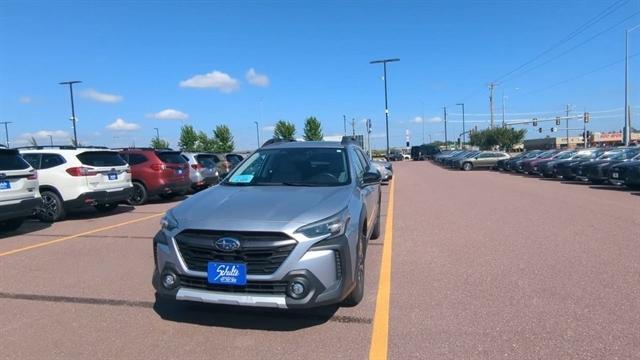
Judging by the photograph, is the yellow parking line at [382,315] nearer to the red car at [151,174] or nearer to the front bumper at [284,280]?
the front bumper at [284,280]

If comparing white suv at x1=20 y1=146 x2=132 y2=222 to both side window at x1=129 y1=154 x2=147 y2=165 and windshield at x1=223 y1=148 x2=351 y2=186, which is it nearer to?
side window at x1=129 y1=154 x2=147 y2=165

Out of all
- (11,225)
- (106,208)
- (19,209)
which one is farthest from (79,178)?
(106,208)

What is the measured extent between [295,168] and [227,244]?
6.32 ft

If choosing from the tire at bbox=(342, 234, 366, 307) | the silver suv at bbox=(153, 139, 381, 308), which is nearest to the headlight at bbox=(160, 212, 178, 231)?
the silver suv at bbox=(153, 139, 381, 308)

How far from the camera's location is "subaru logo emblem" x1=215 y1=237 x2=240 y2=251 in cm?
398

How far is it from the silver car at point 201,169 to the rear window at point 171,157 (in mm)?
609

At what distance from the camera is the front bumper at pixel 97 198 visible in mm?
10914

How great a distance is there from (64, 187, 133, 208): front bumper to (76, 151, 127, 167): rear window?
67 cm

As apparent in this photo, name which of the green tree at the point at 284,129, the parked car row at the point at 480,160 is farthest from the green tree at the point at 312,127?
the parked car row at the point at 480,160

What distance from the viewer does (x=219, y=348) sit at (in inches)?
155

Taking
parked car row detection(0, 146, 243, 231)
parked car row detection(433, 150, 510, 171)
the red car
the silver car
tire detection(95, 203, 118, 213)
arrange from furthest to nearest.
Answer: parked car row detection(433, 150, 510, 171)
the silver car
the red car
tire detection(95, 203, 118, 213)
parked car row detection(0, 146, 243, 231)

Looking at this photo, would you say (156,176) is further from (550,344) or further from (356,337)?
(550,344)

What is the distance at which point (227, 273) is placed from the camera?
4.00m

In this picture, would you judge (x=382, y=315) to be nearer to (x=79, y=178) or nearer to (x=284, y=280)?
(x=284, y=280)
